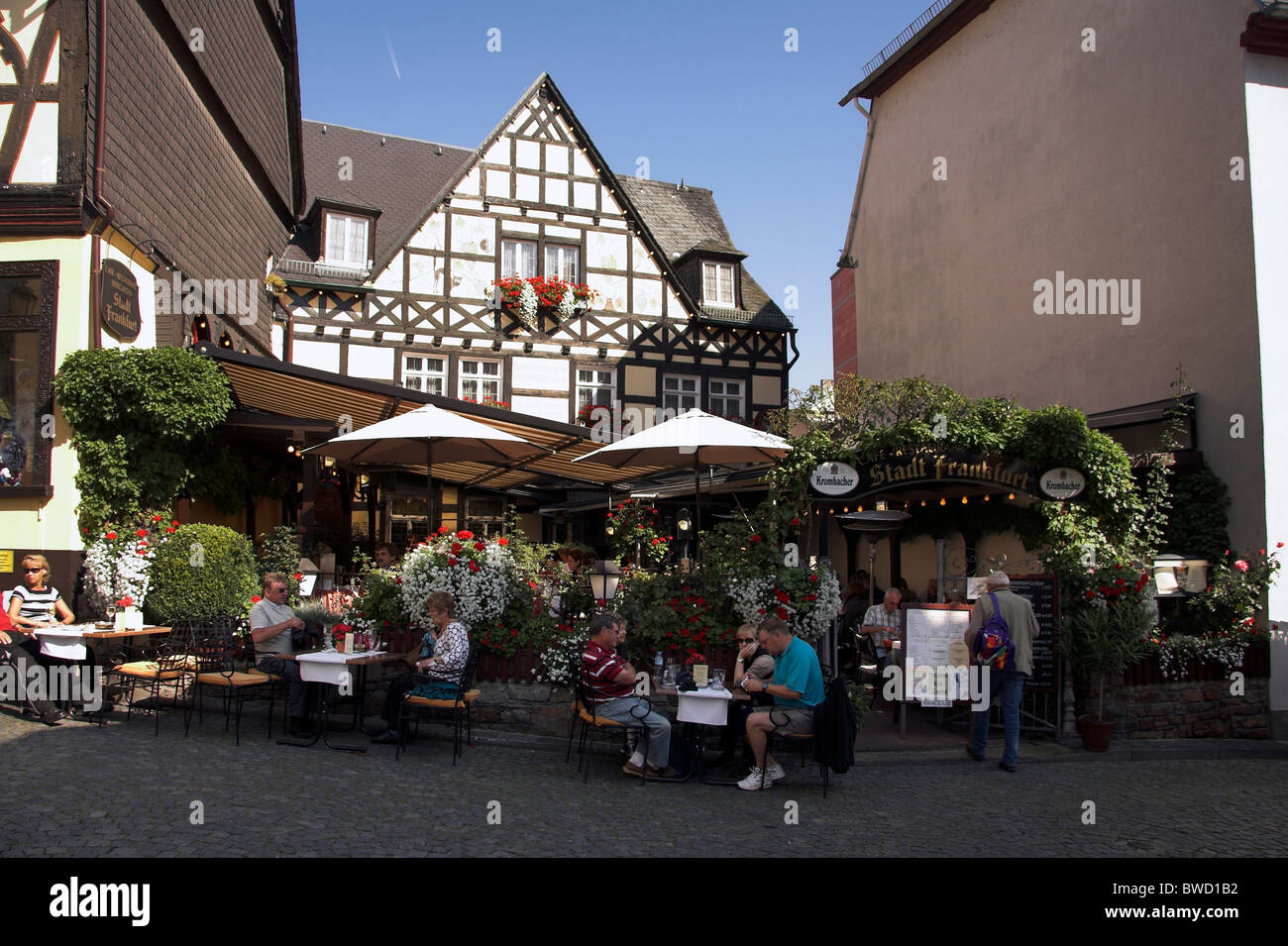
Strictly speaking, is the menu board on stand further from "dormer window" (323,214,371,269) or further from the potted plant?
"dormer window" (323,214,371,269)

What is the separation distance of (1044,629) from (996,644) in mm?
1435

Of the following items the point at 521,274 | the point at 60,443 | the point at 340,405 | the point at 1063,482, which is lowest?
the point at 1063,482

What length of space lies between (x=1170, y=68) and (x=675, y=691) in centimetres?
1044

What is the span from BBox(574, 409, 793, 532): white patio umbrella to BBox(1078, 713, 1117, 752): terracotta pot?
3669 millimetres

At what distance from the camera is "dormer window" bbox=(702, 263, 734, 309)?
2130 centimetres

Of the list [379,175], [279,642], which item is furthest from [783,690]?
[379,175]

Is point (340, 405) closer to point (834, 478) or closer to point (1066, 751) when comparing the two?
point (834, 478)

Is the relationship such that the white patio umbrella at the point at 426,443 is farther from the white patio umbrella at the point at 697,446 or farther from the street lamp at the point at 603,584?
the street lamp at the point at 603,584

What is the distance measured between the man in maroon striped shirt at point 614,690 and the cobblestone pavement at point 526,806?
219 mm

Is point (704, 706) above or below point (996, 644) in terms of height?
below

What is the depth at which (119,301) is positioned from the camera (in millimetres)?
10633

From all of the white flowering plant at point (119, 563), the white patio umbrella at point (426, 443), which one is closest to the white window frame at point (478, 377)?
the white patio umbrella at point (426, 443)

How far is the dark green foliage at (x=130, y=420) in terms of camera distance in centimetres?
981
